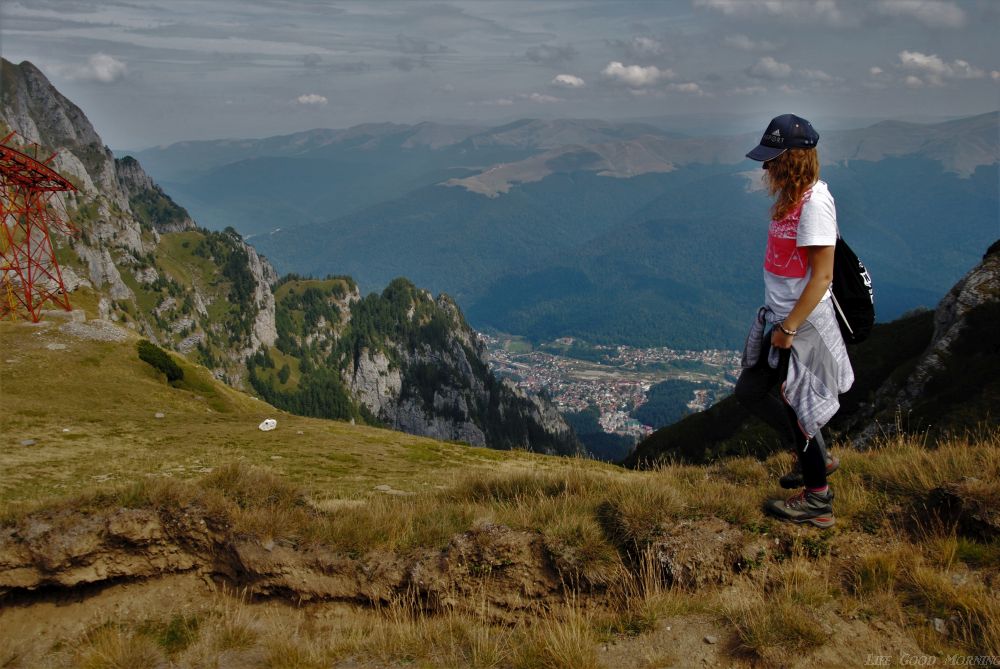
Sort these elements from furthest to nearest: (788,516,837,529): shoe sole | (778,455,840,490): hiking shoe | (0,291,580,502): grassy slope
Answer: (0,291,580,502): grassy slope < (778,455,840,490): hiking shoe < (788,516,837,529): shoe sole

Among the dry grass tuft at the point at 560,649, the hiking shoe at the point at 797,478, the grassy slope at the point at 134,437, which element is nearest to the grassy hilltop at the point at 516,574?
the dry grass tuft at the point at 560,649

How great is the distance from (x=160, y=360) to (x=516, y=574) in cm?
3686

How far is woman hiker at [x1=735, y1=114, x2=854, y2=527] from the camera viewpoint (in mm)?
6691

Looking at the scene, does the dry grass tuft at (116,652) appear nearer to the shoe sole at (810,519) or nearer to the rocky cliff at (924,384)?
the shoe sole at (810,519)

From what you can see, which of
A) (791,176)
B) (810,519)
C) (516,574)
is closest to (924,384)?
(810,519)

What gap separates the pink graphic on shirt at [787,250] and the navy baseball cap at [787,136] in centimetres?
63

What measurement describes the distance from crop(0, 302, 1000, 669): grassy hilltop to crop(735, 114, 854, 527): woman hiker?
0.94 m

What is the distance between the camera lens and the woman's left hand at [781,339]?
700 cm

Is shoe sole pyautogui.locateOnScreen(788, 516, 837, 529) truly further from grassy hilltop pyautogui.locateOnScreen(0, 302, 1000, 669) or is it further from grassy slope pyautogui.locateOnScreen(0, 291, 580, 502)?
grassy slope pyautogui.locateOnScreen(0, 291, 580, 502)

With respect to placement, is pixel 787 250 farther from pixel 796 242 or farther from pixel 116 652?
pixel 116 652

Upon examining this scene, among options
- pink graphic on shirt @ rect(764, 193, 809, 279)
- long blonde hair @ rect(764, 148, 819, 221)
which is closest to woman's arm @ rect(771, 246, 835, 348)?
pink graphic on shirt @ rect(764, 193, 809, 279)

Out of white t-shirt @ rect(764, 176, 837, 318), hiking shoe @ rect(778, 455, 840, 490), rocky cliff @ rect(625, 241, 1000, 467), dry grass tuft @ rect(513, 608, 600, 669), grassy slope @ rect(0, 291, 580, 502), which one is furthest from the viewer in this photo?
rocky cliff @ rect(625, 241, 1000, 467)

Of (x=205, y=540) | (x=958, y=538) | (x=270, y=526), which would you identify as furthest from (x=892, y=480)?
(x=205, y=540)

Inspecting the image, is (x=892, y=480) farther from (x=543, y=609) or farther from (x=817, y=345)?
(x=543, y=609)
